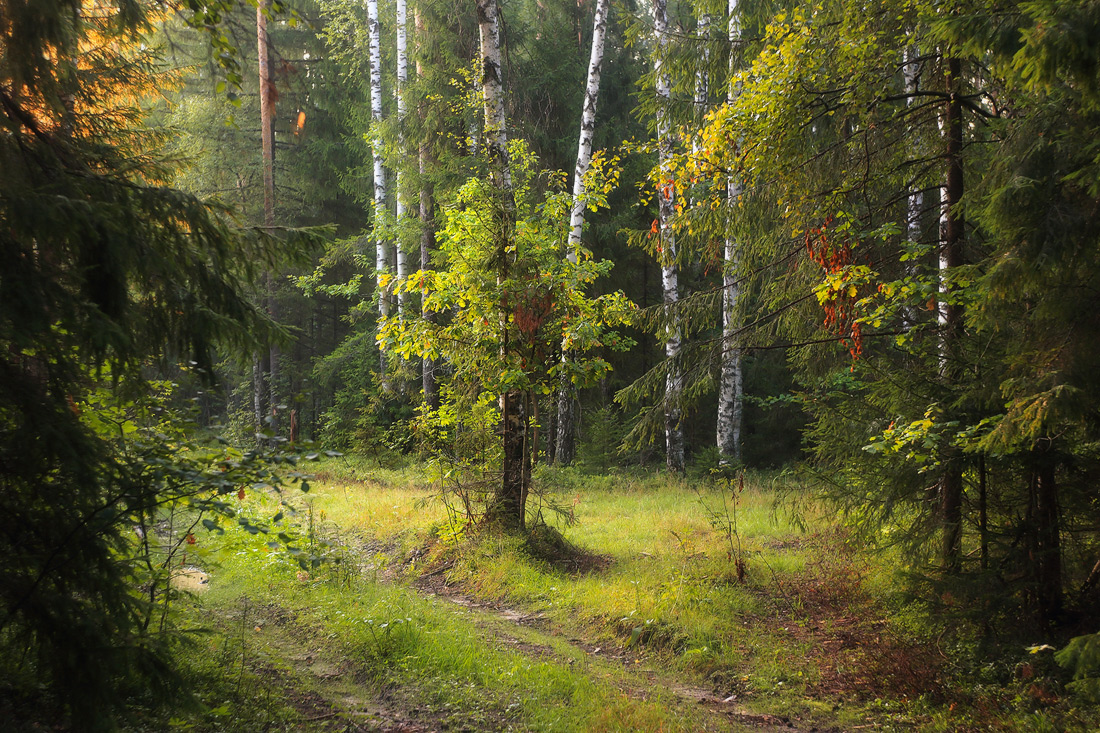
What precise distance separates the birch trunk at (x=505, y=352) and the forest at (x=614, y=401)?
2.1 inches

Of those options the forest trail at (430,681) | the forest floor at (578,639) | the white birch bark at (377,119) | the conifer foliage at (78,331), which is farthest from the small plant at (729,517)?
the white birch bark at (377,119)

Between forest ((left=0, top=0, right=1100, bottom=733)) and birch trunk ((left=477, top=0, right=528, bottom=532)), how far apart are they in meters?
0.05

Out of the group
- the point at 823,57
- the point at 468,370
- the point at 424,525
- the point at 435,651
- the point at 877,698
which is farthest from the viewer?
the point at 424,525

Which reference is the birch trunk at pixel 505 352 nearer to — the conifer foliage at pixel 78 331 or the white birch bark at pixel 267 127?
the conifer foliage at pixel 78 331

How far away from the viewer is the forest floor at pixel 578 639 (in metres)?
4.71

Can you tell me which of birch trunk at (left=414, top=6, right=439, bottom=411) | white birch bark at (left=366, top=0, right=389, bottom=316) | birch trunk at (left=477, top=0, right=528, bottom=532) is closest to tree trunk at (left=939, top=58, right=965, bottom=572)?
birch trunk at (left=477, top=0, right=528, bottom=532)

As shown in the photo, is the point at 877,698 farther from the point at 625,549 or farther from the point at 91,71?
the point at 91,71

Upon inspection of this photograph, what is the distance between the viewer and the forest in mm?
3320

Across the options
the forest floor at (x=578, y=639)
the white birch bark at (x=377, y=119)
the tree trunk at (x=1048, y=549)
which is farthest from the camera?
the white birch bark at (x=377, y=119)

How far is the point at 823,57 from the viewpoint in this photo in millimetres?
6391

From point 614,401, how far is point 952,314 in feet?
11.2

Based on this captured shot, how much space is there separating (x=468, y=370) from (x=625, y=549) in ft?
10.4

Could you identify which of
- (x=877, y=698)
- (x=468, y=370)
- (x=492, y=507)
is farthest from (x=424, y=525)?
(x=877, y=698)

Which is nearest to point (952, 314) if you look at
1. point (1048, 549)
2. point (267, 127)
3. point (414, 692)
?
point (1048, 549)
